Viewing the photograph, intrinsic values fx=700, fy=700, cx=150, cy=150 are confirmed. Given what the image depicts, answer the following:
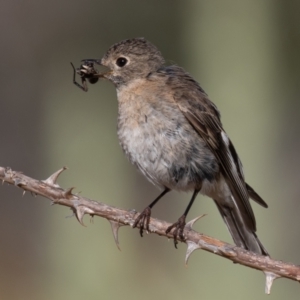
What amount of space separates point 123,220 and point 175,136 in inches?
51.6

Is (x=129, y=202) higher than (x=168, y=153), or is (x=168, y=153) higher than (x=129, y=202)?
(x=168, y=153)

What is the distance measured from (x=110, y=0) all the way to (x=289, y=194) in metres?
4.09

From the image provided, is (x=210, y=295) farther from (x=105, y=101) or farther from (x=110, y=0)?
(x=110, y=0)

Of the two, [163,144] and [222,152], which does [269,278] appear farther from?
[222,152]

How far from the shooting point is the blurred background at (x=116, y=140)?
6012 mm

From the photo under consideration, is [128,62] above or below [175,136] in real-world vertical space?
above

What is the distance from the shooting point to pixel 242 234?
424 cm

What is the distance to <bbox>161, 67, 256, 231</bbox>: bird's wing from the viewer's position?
413cm

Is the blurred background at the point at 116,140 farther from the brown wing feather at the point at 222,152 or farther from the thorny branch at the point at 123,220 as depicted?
the thorny branch at the point at 123,220

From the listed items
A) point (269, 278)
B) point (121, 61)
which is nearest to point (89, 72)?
point (121, 61)

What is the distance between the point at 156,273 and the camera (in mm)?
8672

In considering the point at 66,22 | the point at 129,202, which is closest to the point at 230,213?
the point at 129,202

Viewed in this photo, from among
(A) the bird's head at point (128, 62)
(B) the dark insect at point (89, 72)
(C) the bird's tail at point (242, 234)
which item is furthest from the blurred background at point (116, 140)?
(C) the bird's tail at point (242, 234)

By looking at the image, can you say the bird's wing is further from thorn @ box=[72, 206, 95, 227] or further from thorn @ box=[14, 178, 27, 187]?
thorn @ box=[14, 178, 27, 187]
